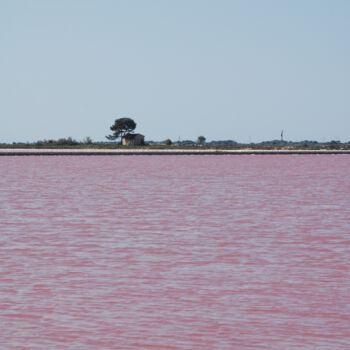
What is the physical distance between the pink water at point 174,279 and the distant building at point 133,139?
125m

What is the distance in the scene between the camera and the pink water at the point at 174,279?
10.3 meters

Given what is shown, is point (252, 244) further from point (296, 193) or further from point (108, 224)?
point (296, 193)

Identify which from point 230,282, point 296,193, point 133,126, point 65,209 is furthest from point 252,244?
point 133,126

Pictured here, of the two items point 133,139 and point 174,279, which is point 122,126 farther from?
point 174,279

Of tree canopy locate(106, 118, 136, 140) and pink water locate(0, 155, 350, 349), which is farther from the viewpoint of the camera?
tree canopy locate(106, 118, 136, 140)

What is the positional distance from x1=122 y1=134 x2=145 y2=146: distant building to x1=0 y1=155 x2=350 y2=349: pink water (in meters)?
125

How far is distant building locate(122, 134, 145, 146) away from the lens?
155500mm

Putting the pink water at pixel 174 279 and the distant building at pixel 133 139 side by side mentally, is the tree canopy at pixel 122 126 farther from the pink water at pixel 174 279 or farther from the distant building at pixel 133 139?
the pink water at pixel 174 279

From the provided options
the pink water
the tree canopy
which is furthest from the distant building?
the pink water

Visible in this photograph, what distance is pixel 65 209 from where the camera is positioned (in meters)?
31.4

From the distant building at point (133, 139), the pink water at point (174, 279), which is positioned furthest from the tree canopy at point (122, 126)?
the pink water at point (174, 279)

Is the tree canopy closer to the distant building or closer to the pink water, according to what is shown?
the distant building

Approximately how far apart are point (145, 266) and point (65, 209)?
635 inches

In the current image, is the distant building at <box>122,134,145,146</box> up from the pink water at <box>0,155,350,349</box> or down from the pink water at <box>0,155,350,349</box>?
down
